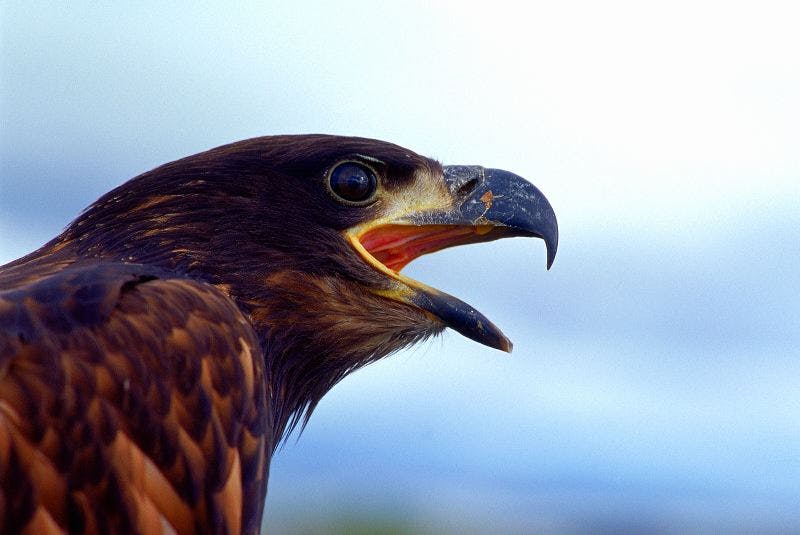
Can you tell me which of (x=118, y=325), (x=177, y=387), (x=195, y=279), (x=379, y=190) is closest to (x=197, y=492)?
(x=177, y=387)

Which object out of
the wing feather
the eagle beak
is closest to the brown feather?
the wing feather

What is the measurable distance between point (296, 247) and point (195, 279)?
0.48 meters

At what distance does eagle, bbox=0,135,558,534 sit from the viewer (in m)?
3.76

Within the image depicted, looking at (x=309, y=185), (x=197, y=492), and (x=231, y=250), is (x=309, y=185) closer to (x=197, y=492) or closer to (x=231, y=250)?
(x=231, y=250)

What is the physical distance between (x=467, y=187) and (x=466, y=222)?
0.56 ft

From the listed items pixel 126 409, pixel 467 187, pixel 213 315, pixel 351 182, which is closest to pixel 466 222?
pixel 467 187

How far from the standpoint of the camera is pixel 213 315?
165 inches

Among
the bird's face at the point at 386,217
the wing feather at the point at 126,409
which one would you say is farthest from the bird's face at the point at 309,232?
the wing feather at the point at 126,409

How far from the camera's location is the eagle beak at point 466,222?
521 cm

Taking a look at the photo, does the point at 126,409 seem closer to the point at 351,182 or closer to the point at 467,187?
the point at 351,182

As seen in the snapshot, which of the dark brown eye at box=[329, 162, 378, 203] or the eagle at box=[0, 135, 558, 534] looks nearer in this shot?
the eagle at box=[0, 135, 558, 534]

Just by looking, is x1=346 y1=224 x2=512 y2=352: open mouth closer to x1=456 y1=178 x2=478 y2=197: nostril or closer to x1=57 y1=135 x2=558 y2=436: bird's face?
x1=57 y1=135 x2=558 y2=436: bird's face

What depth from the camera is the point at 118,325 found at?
3955 millimetres

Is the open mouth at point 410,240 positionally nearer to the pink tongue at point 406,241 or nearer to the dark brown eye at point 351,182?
the pink tongue at point 406,241
